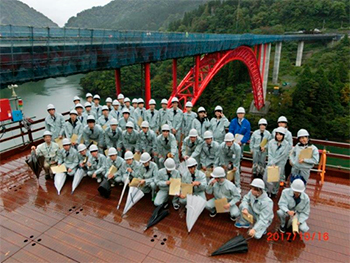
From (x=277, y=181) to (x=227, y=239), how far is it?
4.97ft

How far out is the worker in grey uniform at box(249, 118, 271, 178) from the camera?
16.6 feet

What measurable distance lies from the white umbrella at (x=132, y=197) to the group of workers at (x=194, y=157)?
15 centimetres

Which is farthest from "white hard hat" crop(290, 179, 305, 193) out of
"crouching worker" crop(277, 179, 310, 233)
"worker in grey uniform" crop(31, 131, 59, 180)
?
"worker in grey uniform" crop(31, 131, 59, 180)

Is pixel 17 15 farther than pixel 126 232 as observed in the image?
Yes

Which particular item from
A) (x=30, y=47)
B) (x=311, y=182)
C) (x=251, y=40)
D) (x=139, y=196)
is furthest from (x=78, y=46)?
(x=251, y=40)

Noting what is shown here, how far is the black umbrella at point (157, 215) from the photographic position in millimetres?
4273

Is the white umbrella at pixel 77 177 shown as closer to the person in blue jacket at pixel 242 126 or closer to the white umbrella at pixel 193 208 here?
the white umbrella at pixel 193 208

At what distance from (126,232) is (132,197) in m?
0.71

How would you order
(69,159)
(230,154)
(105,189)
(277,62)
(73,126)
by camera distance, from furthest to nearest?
(277,62) < (73,126) < (69,159) < (105,189) < (230,154)

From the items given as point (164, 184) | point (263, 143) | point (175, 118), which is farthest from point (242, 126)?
point (164, 184)

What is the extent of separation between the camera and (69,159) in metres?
5.66

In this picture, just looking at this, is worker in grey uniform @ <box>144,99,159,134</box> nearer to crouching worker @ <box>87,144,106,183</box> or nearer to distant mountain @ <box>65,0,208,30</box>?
crouching worker @ <box>87,144,106,183</box>

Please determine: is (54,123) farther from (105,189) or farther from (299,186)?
(299,186)

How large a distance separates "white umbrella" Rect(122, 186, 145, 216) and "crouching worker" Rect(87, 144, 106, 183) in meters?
0.99
